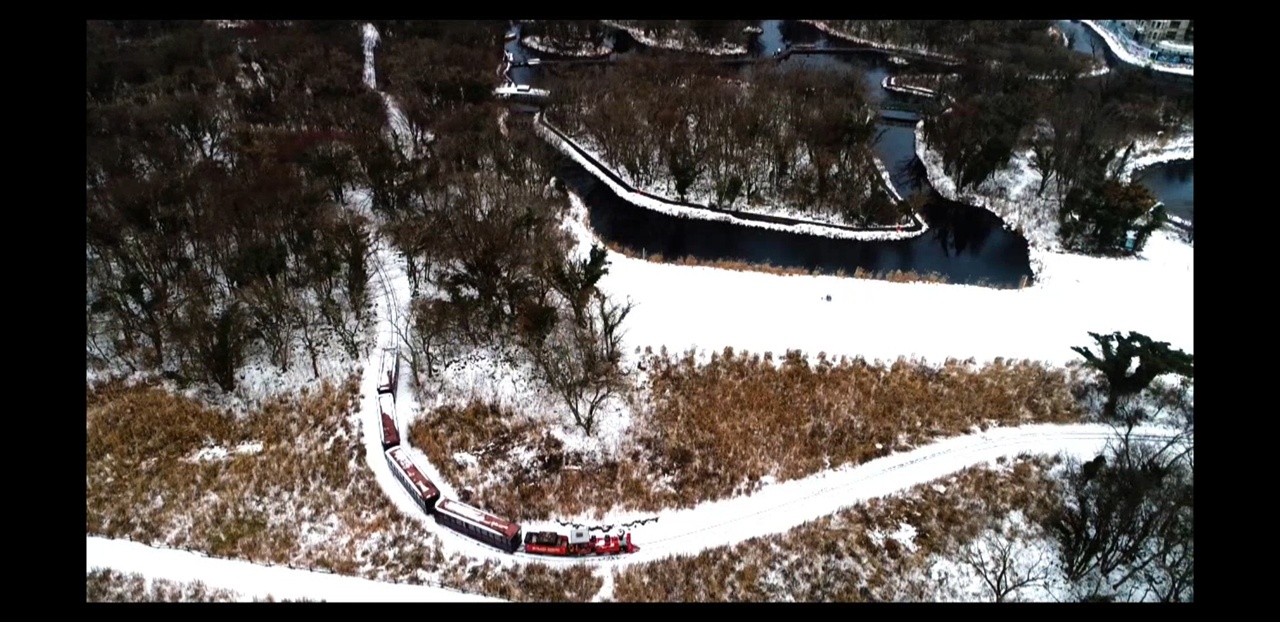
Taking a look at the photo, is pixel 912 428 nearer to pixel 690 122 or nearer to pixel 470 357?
pixel 470 357

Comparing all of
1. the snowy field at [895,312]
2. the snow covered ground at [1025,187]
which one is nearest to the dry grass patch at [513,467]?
the snowy field at [895,312]

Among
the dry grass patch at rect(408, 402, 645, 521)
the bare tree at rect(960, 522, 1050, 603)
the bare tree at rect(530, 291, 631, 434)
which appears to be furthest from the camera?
the bare tree at rect(530, 291, 631, 434)

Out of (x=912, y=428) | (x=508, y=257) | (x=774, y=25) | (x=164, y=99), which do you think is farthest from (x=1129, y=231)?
(x=164, y=99)

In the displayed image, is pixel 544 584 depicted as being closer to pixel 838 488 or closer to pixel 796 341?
pixel 838 488

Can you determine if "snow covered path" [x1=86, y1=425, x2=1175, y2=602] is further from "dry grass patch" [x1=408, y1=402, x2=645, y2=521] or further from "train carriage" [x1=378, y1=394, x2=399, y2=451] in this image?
"train carriage" [x1=378, y1=394, x2=399, y2=451]

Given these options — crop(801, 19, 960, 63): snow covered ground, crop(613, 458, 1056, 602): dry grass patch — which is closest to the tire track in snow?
crop(613, 458, 1056, 602): dry grass patch

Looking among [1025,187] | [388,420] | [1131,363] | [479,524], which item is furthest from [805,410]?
[1025,187]

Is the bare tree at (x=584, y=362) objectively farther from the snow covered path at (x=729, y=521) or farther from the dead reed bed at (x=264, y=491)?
the dead reed bed at (x=264, y=491)

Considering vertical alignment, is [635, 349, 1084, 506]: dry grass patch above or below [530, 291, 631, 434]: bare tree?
below
